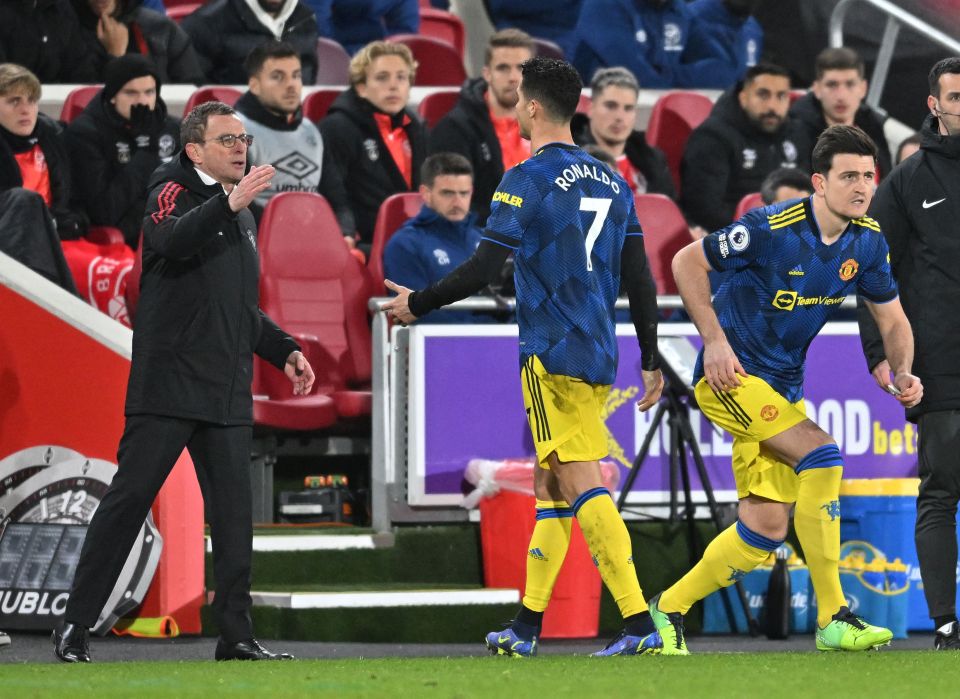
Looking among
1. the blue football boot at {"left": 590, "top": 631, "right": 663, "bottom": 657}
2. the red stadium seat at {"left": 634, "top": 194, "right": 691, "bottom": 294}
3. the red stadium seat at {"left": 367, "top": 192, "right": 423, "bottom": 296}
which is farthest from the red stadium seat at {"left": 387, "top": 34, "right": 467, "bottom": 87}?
the blue football boot at {"left": 590, "top": 631, "right": 663, "bottom": 657}

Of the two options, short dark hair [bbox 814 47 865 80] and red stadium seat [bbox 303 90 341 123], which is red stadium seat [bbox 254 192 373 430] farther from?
short dark hair [bbox 814 47 865 80]

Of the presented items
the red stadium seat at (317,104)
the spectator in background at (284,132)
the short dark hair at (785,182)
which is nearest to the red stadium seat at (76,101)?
the spectator in background at (284,132)

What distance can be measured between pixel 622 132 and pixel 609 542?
5.14 m

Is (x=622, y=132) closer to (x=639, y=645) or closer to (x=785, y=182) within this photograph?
(x=785, y=182)

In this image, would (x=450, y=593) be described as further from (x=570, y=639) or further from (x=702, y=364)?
(x=702, y=364)

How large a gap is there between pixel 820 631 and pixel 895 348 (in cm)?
114

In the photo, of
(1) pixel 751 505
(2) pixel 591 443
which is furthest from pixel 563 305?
(1) pixel 751 505

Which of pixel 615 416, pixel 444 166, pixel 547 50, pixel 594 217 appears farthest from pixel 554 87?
pixel 547 50

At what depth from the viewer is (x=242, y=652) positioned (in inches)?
253

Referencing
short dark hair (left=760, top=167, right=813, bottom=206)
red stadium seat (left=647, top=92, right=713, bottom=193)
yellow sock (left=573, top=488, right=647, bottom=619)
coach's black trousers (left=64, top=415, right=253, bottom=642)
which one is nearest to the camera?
yellow sock (left=573, top=488, right=647, bottom=619)

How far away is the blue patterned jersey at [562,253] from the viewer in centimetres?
629

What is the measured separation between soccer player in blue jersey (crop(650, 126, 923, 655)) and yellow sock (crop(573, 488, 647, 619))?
439 millimetres

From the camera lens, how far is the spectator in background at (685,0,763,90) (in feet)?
44.6

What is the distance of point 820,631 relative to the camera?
6652 millimetres
